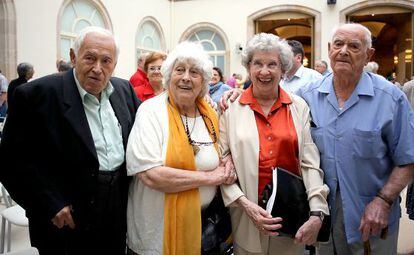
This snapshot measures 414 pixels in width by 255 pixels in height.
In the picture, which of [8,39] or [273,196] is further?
[8,39]

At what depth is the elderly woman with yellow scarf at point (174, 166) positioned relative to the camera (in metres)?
2.07

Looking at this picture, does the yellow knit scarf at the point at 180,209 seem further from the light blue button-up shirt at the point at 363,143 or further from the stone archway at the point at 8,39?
the stone archway at the point at 8,39

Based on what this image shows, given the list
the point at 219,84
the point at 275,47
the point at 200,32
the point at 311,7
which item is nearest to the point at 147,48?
the point at 200,32

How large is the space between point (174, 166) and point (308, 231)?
78 centimetres

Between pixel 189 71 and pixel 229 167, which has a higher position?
pixel 189 71

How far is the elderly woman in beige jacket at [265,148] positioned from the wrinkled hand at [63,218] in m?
0.81

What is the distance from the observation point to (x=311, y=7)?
14.4 meters

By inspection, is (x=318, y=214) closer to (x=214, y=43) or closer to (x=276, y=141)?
(x=276, y=141)

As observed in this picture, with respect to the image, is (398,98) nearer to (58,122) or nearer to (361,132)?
(361,132)

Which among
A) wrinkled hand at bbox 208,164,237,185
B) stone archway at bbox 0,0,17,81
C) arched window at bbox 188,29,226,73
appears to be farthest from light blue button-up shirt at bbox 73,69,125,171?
arched window at bbox 188,29,226,73

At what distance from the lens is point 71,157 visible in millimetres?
2021

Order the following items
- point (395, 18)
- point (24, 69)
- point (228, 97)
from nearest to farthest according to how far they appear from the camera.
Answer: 1. point (228, 97)
2. point (24, 69)
3. point (395, 18)

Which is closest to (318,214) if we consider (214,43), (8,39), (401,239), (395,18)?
(401,239)

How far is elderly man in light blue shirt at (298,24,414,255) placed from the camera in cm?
217
